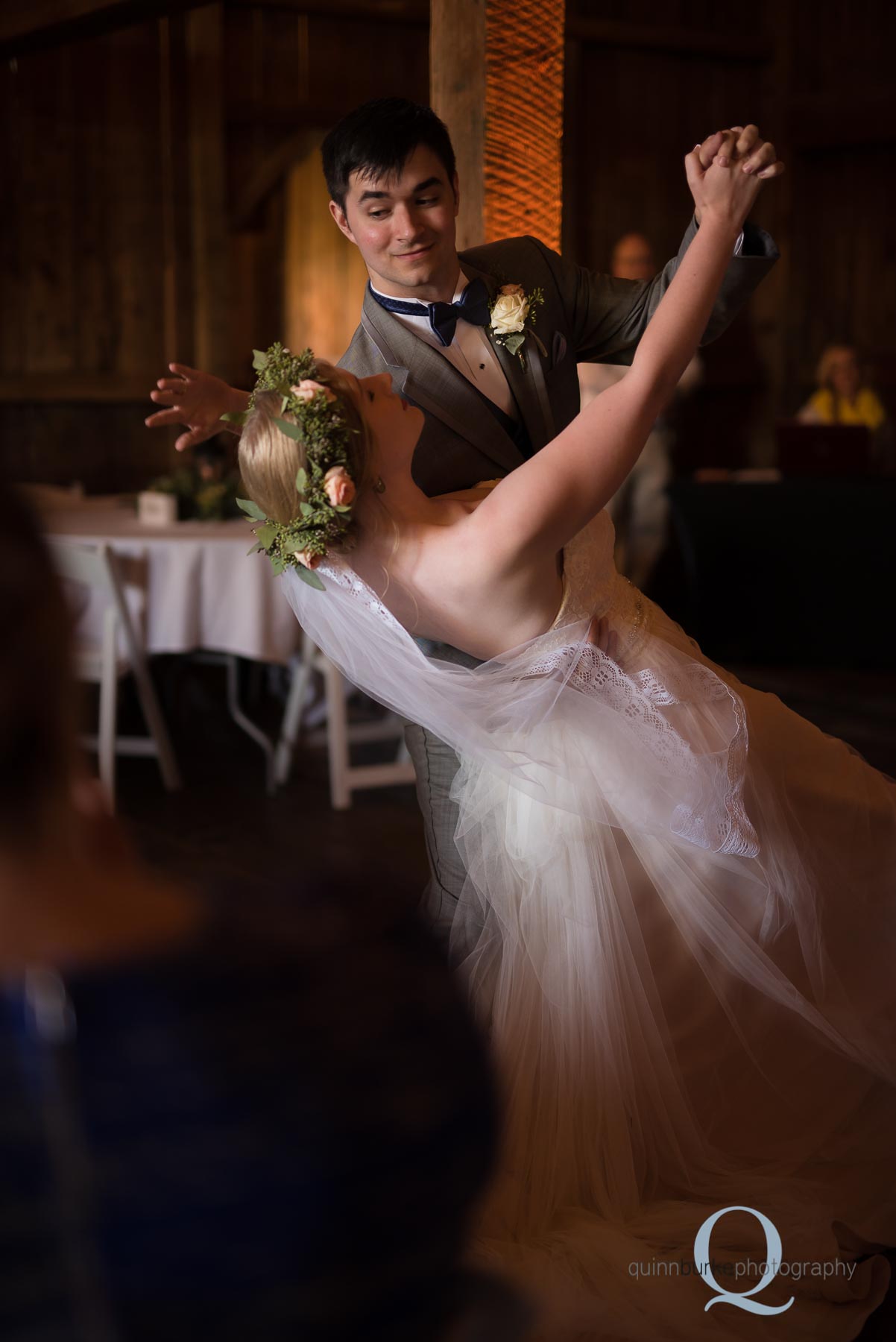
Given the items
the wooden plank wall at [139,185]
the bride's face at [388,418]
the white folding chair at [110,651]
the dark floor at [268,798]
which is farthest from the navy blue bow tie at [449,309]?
the wooden plank wall at [139,185]

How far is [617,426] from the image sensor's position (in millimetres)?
1781

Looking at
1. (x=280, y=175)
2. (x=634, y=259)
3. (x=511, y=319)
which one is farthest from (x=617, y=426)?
(x=280, y=175)

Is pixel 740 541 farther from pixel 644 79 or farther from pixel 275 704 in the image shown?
pixel 644 79

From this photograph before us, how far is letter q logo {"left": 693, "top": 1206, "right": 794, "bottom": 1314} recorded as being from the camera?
6.09 feet

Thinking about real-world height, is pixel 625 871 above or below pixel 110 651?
above

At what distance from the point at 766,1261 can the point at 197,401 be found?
1.54 meters

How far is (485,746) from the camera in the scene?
6.54 ft

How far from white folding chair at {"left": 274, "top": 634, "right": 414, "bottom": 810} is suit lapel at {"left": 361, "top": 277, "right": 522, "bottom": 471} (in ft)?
7.22

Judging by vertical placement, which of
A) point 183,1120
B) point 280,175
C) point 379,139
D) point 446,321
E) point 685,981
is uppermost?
point 280,175

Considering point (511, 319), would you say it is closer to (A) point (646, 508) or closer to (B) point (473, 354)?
(B) point (473, 354)

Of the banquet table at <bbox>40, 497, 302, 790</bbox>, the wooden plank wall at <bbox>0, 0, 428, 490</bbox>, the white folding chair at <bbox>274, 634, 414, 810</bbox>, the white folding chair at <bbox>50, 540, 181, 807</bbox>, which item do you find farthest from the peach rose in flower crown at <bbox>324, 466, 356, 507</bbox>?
the wooden plank wall at <bbox>0, 0, 428, 490</bbox>

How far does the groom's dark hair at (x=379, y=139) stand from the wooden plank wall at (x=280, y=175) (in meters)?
4.66

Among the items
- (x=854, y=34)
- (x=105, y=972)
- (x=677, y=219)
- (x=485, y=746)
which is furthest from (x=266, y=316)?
(x=105, y=972)

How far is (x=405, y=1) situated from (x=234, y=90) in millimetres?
1110
